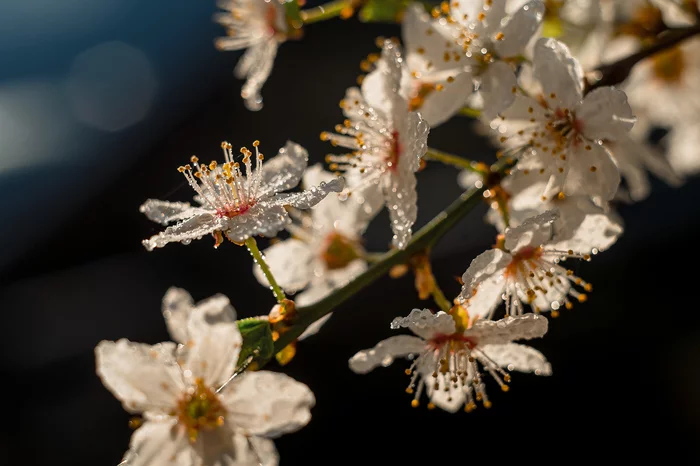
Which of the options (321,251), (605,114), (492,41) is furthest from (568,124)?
(321,251)

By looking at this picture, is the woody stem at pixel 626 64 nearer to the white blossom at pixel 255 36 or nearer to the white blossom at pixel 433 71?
the white blossom at pixel 433 71

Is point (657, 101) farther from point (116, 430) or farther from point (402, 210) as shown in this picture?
point (116, 430)

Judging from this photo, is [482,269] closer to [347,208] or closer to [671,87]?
[347,208]

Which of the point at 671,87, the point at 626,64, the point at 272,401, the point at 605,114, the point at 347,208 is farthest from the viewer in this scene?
the point at 671,87

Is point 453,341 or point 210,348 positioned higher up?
point 210,348

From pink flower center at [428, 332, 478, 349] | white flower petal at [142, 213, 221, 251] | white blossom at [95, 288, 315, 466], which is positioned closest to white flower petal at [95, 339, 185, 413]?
white blossom at [95, 288, 315, 466]

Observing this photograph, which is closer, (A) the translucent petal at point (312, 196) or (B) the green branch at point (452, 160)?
(A) the translucent petal at point (312, 196)

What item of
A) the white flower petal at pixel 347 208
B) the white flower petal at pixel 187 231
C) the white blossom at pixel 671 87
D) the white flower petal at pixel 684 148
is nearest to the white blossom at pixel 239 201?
the white flower petal at pixel 187 231
